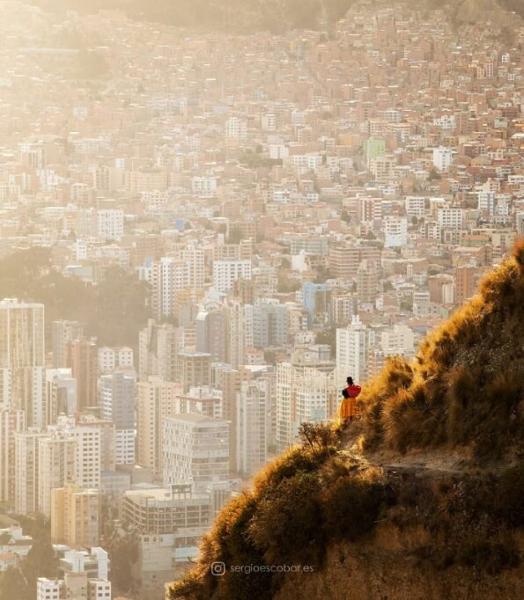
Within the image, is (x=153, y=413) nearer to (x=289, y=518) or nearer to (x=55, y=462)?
(x=55, y=462)

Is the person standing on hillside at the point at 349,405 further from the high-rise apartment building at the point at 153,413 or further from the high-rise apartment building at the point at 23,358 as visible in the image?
the high-rise apartment building at the point at 23,358

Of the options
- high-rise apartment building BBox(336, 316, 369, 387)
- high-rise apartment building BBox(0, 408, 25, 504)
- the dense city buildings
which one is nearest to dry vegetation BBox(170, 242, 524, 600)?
the dense city buildings

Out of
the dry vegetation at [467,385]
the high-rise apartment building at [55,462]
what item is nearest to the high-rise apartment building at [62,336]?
the high-rise apartment building at [55,462]

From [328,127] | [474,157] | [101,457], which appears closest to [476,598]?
[101,457]

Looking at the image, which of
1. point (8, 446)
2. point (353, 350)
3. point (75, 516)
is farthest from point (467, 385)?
point (353, 350)

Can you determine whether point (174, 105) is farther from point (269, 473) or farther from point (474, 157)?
point (269, 473)
